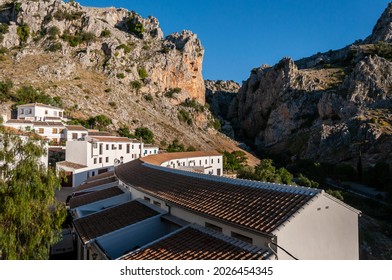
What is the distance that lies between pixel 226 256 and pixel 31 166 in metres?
7.18

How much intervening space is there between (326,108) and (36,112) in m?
77.3

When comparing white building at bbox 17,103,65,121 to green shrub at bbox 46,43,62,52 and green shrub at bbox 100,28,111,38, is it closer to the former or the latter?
green shrub at bbox 46,43,62,52

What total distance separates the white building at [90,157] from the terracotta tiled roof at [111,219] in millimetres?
23599

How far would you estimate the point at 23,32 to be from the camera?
3132 inches

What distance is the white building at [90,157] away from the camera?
36.5m

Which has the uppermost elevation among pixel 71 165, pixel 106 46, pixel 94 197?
pixel 106 46

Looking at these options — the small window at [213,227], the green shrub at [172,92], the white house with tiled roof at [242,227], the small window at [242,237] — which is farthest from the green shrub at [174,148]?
the small window at [242,237]

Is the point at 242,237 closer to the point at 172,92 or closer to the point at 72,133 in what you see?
the point at 72,133

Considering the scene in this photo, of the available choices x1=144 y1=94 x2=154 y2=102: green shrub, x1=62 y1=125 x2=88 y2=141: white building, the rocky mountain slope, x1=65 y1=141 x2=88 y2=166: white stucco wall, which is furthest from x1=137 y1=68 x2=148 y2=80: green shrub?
x1=65 y1=141 x2=88 y2=166: white stucco wall

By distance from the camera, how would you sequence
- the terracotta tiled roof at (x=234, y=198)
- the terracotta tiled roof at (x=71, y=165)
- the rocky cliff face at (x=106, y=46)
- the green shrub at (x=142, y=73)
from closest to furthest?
the terracotta tiled roof at (x=234, y=198) → the terracotta tiled roof at (x=71, y=165) → the rocky cliff face at (x=106, y=46) → the green shrub at (x=142, y=73)

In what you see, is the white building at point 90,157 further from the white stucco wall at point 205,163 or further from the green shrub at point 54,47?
the green shrub at point 54,47

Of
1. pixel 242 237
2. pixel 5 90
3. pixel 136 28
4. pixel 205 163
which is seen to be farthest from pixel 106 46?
pixel 242 237
